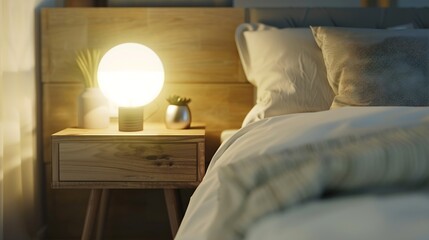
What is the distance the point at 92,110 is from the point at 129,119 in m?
Answer: 0.16

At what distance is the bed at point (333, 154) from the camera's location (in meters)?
0.75

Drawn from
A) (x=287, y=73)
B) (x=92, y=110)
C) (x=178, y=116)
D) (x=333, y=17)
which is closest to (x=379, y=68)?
(x=287, y=73)

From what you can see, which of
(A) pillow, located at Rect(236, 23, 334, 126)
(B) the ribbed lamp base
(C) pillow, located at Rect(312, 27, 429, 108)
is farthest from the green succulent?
(C) pillow, located at Rect(312, 27, 429, 108)

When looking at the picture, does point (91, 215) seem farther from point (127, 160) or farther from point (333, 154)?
point (333, 154)

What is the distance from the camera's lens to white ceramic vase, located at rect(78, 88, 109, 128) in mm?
2205

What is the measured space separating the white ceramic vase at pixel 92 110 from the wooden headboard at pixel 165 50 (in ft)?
0.70

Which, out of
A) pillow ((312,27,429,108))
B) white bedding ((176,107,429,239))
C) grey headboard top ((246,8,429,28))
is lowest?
white bedding ((176,107,429,239))

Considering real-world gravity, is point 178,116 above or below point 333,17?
below

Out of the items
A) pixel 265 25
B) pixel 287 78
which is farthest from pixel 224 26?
pixel 287 78

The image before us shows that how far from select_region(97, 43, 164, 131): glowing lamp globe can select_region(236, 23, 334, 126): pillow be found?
374 mm

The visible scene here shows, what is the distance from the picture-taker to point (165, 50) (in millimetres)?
2408

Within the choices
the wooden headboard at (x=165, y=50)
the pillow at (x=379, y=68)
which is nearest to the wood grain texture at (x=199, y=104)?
the wooden headboard at (x=165, y=50)

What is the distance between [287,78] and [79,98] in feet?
2.46

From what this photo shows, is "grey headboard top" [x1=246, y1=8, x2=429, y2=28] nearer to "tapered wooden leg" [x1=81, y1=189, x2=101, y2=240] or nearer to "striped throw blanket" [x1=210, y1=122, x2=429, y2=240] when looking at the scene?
"tapered wooden leg" [x1=81, y1=189, x2=101, y2=240]
